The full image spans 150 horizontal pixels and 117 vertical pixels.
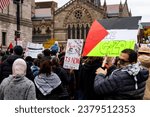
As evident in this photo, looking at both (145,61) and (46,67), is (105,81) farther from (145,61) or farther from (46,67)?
(46,67)

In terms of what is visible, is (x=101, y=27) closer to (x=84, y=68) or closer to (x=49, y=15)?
(x=84, y=68)

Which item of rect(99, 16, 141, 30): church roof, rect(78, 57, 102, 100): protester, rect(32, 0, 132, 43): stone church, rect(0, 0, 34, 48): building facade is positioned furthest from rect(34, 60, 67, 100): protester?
rect(32, 0, 132, 43): stone church

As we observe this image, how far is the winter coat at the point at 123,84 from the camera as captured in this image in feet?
16.8

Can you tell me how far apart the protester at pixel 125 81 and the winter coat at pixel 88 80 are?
2.46 meters

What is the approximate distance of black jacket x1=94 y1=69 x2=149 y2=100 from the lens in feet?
16.8

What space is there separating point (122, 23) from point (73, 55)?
1.86 m

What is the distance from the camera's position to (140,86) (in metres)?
5.25

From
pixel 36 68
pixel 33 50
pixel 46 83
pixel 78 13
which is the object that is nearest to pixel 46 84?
pixel 46 83

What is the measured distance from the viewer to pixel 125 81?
5.11 metres

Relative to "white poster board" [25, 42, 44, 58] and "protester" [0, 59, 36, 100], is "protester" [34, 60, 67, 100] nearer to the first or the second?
"protester" [0, 59, 36, 100]

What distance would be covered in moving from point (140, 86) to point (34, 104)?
1.33m

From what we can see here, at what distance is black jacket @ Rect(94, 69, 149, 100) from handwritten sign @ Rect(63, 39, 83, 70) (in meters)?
3.70

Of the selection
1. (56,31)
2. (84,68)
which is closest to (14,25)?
(56,31)

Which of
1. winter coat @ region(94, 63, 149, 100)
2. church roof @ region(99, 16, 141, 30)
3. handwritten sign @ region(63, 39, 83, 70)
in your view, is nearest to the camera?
winter coat @ region(94, 63, 149, 100)
